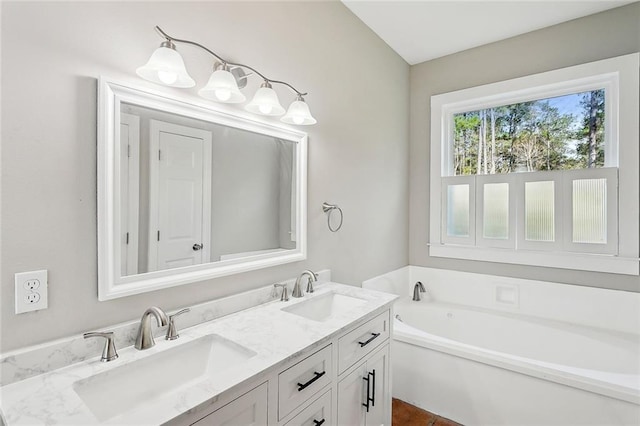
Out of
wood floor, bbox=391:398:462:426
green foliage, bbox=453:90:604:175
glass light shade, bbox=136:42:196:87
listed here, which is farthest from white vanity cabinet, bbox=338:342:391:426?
green foliage, bbox=453:90:604:175

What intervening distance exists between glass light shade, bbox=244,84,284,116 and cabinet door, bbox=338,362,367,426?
1.28 metres

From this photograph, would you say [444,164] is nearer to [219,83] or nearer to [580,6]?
[580,6]

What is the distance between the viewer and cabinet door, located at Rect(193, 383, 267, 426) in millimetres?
876

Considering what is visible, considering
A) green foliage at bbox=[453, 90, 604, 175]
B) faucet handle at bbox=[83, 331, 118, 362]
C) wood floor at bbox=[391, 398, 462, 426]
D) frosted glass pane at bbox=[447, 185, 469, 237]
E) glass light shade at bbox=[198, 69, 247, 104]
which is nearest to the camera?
faucet handle at bbox=[83, 331, 118, 362]

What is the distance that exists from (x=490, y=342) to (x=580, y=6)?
260 centimetres

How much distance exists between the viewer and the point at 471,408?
2031mm

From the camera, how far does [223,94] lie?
136 cm

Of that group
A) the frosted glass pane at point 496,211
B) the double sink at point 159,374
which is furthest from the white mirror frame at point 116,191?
the frosted glass pane at point 496,211

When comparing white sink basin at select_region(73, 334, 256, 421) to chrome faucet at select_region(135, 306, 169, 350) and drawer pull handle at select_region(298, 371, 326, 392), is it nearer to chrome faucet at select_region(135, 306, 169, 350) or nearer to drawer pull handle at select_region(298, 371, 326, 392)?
chrome faucet at select_region(135, 306, 169, 350)

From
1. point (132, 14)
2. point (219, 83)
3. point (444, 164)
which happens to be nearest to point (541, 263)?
point (444, 164)

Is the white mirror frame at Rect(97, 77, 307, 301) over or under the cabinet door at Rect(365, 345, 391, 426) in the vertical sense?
over

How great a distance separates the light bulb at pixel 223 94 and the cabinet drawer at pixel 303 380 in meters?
1.09

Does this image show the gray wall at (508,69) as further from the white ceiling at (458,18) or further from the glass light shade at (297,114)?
the glass light shade at (297,114)

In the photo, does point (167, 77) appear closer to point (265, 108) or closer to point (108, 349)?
point (265, 108)
